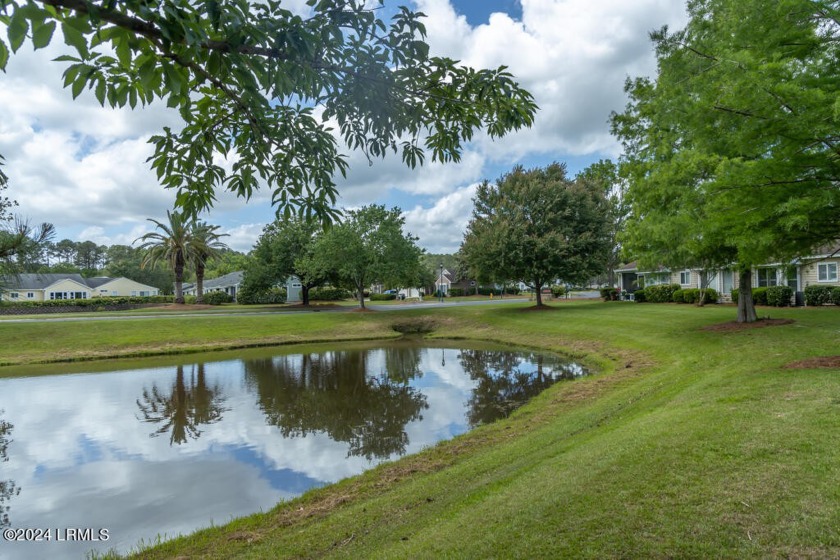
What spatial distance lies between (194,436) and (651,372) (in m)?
12.6

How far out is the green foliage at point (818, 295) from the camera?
22281 mm

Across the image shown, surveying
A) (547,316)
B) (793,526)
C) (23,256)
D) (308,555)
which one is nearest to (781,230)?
(793,526)

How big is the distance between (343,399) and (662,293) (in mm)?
28982

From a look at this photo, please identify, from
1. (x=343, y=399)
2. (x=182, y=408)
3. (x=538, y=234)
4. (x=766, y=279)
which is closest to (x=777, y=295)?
(x=766, y=279)

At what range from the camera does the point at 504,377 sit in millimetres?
15109

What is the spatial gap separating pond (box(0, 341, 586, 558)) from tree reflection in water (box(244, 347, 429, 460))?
2.2 inches

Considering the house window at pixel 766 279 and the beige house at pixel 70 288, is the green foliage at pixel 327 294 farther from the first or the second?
the house window at pixel 766 279

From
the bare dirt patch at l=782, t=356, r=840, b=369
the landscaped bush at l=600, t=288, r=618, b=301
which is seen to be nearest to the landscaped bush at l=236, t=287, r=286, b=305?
the landscaped bush at l=600, t=288, r=618, b=301

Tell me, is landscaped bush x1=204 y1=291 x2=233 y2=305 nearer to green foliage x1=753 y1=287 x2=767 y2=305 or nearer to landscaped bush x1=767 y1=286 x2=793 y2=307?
green foliage x1=753 y1=287 x2=767 y2=305

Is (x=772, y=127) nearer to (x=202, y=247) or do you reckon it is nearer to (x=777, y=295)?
(x=777, y=295)

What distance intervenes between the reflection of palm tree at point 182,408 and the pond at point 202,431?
6cm

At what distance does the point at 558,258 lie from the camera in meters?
28.9

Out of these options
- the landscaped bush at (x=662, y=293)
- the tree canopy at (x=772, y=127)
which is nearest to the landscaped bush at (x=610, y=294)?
the landscaped bush at (x=662, y=293)

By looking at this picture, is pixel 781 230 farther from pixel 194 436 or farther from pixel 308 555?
pixel 194 436
